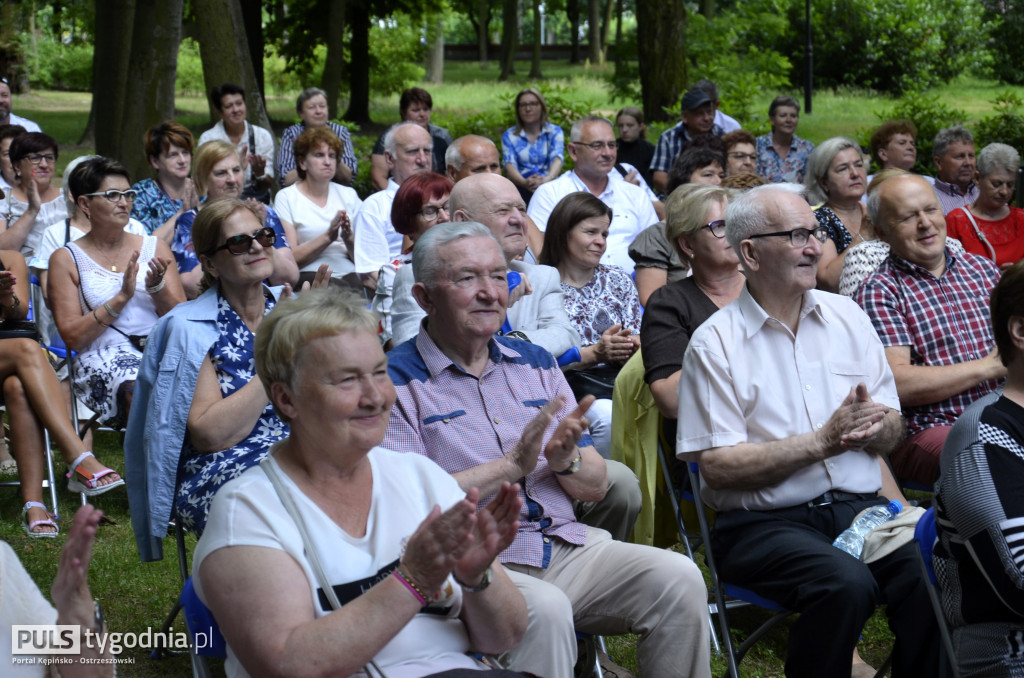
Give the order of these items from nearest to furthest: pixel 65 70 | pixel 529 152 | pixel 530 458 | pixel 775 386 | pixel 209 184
→ 1. pixel 530 458
2. pixel 775 386
3. pixel 209 184
4. pixel 529 152
5. pixel 65 70

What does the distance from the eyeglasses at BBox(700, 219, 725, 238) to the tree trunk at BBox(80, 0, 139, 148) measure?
31.2ft

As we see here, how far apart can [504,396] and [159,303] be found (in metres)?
2.80

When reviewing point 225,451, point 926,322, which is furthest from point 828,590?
point 225,451

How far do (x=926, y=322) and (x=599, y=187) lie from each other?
11.3 feet

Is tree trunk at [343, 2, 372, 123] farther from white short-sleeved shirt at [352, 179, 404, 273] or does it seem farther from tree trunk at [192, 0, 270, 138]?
white short-sleeved shirt at [352, 179, 404, 273]

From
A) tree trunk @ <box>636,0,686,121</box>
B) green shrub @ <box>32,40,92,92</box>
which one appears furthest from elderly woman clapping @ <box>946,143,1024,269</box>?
green shrub @ <box>32,40,92,92</box>

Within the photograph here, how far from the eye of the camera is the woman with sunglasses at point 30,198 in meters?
6.68

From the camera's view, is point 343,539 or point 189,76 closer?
point 343,539

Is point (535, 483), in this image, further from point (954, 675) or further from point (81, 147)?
point (81, 147)

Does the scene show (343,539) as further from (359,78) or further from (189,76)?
(189,76)

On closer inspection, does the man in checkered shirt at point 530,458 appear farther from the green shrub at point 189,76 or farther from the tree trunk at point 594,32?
the tree trunk at point 594,32

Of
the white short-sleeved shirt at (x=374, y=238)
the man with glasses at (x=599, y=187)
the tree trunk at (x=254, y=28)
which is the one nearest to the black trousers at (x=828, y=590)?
the white short-sleeved shirt at (x=374, y=238)

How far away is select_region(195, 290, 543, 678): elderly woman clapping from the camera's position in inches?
84.5

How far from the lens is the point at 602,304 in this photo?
5074mm
